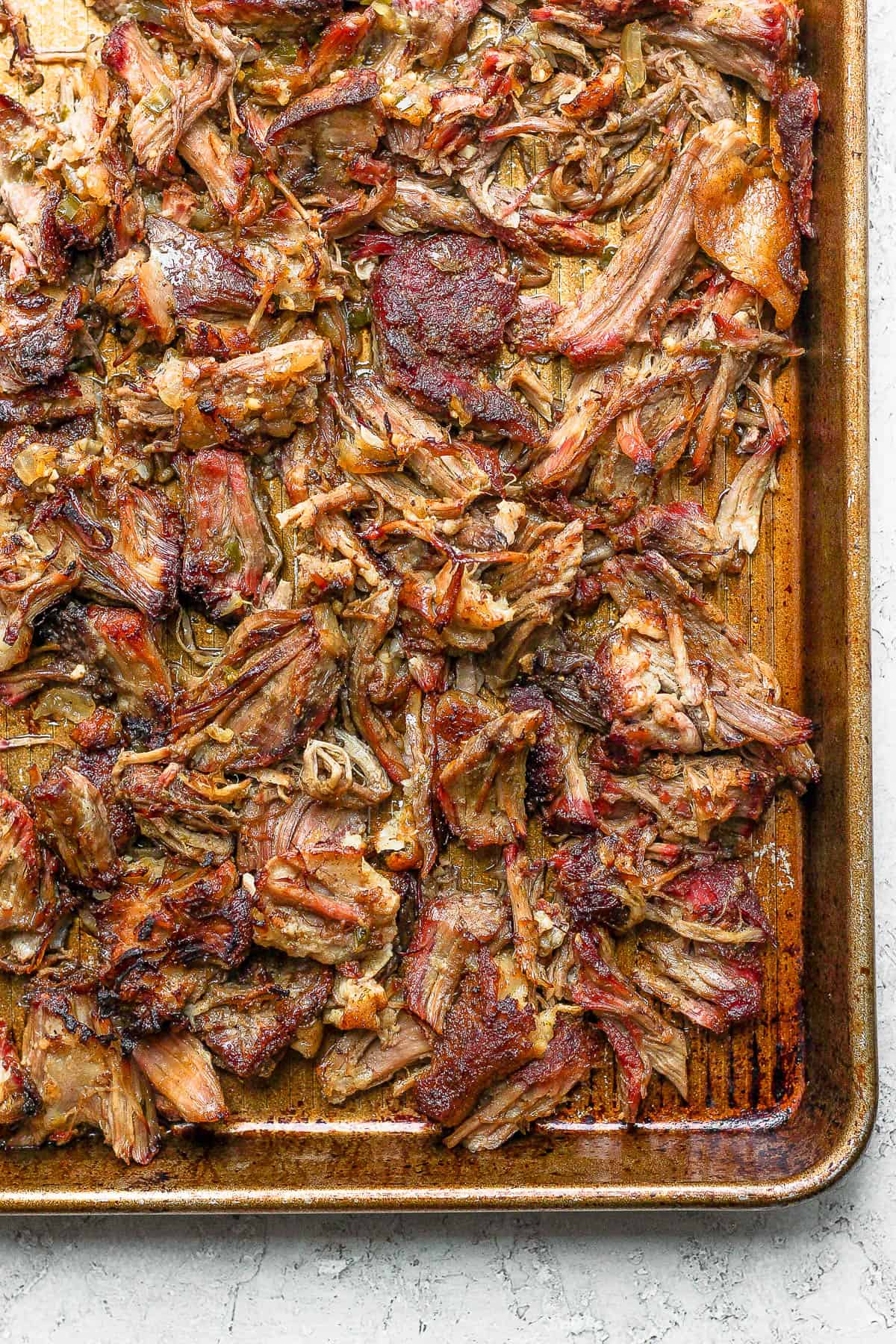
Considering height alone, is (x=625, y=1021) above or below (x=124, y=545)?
below

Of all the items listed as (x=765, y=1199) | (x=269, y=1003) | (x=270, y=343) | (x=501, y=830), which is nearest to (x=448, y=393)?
(x=270, y=343)

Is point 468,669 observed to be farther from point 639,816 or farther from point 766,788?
point 766,788

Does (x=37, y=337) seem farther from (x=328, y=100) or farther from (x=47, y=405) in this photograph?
(x=328, y=100)

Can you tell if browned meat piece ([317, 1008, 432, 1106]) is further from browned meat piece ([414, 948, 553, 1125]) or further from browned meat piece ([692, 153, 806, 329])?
browned meat piece ([692, 153, 806, 329])

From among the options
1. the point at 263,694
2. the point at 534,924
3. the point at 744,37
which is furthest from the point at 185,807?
the point at 744,37

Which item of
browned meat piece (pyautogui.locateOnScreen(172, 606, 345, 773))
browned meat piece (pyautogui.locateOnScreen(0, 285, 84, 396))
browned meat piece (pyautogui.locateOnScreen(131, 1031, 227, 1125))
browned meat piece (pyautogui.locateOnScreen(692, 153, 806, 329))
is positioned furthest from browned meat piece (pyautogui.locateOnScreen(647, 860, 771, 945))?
browned meat piece (pyautogui.locateOnScreen(0, 285, 84, 396))
